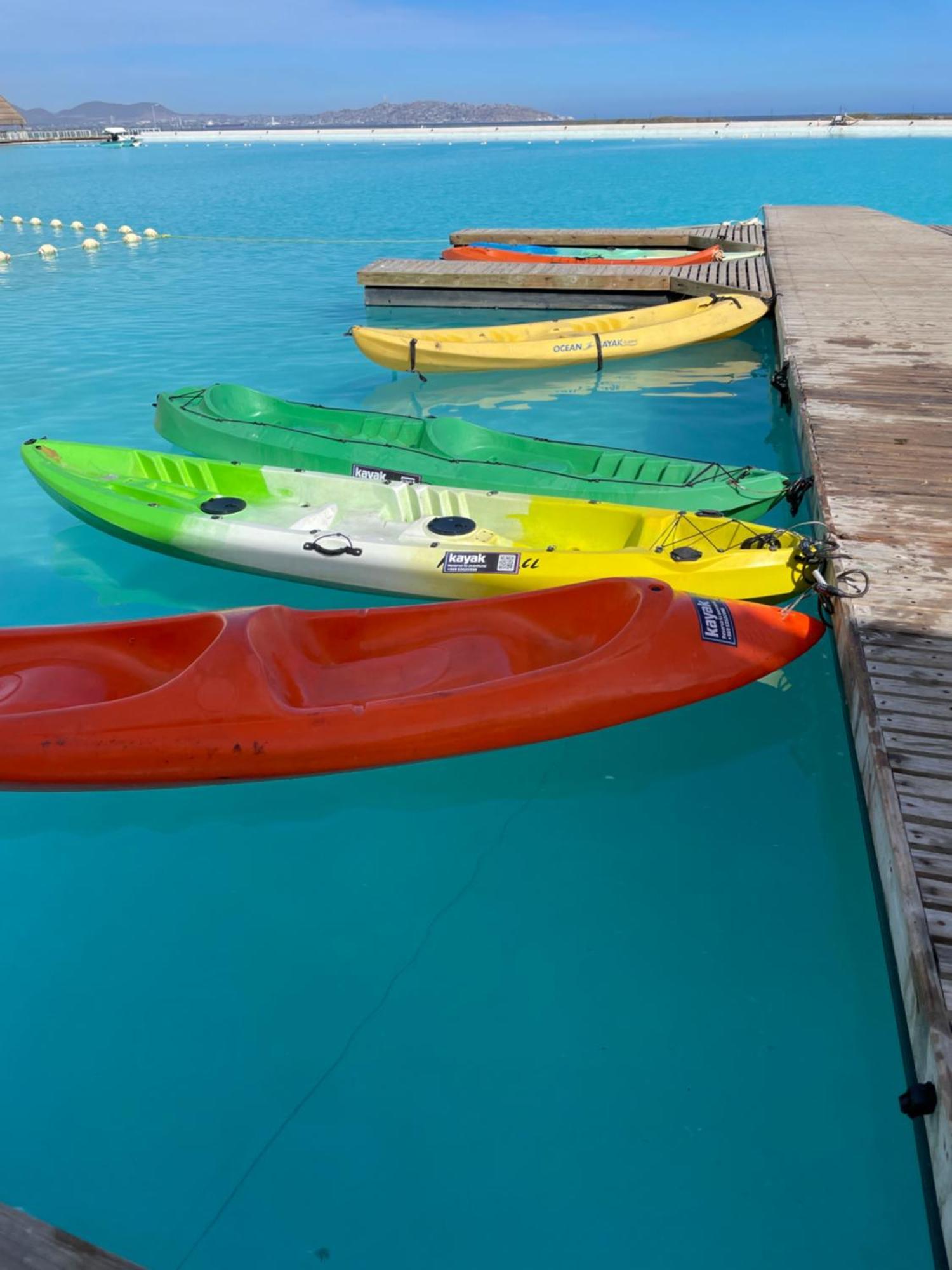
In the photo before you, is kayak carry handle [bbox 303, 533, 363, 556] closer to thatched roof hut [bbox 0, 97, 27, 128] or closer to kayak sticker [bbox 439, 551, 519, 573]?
kayak sticker [bbox 439, 551, 519, 573]

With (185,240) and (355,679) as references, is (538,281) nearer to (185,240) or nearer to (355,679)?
(355,679)

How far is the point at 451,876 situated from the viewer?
4191 mm

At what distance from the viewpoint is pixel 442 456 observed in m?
7.25

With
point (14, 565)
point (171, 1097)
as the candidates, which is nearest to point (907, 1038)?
point (171, 1097)

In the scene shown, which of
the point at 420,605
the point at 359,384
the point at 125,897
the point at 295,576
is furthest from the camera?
the point at 359,384

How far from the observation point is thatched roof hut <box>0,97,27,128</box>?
7739cm

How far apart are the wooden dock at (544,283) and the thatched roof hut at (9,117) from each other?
78.1 m

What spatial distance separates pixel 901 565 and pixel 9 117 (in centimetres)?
9351

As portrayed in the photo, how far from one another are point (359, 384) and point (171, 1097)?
9.22 meters

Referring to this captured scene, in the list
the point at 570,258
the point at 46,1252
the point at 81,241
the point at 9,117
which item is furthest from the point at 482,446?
the point at 9,117

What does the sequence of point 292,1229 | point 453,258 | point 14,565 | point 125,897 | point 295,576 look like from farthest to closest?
point 453,258
point 14,565
point 295,576
point 125,897
point 292,1229

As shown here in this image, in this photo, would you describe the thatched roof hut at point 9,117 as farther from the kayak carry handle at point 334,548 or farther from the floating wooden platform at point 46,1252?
the floating wooden platform at point 46,1252

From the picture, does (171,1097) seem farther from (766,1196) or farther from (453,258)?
(453,258)

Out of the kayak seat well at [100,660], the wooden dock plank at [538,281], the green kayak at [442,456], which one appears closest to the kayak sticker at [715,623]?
the green kayak at [442,456]
